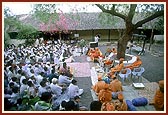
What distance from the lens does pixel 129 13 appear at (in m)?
6.58

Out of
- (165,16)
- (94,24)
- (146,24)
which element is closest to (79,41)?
(94,24)

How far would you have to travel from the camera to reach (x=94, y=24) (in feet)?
22.3

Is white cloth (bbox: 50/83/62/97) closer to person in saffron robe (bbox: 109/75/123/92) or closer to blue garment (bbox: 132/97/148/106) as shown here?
person in saffron robe (bbox: 109/75/123/92)

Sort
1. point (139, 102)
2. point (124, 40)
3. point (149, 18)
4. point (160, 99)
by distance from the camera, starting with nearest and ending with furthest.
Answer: point (160, 99)
point (139, 102)
point (149, 18)
point (124, 40)

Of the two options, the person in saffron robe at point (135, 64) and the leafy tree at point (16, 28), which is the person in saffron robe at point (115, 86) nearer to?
the person in saffron robe at point (135, 64)

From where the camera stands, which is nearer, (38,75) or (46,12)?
(46,12)

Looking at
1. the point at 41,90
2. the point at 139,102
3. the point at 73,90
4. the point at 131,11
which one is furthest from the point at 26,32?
the point at 139,102

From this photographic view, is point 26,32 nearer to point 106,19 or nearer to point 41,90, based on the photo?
point 41,90

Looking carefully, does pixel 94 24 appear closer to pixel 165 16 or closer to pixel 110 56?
pixel 110 56

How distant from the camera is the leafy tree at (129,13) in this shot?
233 inches

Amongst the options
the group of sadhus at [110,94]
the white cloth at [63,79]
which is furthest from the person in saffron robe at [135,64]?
the white cloth at [63,79]

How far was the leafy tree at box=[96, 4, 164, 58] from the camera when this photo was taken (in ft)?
Result: 19.4

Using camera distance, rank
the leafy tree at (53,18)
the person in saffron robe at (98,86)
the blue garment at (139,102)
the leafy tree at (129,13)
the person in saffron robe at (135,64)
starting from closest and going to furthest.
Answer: the blue garment at (139,102) → the person in saffron robe at (98,86) → the leafy tree at (53,18) → the leafy tree at (129,13) → the person in saffron robe at (135,64)

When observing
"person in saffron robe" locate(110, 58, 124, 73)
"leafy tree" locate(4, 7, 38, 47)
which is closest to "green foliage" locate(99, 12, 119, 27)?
"person in saffron robe" locate(110, 58, 124, 73)
